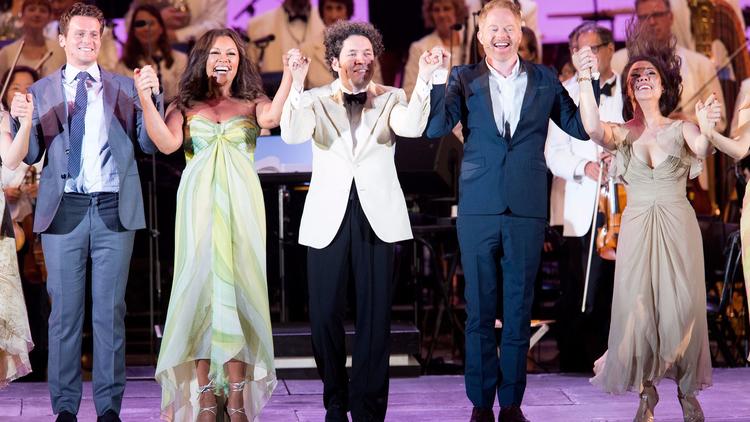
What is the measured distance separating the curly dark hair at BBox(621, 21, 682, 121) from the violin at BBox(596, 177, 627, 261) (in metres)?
0.88

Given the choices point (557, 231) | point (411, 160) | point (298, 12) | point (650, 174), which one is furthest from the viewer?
point (298, 12)

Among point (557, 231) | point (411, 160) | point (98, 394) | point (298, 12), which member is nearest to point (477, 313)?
point (98, 394)

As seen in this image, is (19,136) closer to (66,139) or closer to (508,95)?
(66,139)

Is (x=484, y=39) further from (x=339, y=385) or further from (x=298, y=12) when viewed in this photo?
(x=298, y=12)

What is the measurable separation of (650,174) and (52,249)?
229 centimetres

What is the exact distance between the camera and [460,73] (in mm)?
4309

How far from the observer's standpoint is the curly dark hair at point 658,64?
4.42 meters

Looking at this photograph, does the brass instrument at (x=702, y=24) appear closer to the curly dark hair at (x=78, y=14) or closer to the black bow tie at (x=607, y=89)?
the black bow tie at (x=607, y=89)

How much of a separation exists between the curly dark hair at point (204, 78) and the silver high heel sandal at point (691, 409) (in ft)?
6.53

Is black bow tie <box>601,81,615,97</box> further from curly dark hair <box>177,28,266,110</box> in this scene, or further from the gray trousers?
the gray trousers

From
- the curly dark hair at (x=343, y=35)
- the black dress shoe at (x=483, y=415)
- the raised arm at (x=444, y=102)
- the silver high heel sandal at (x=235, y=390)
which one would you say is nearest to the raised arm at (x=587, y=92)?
the raised arm at (x=444, y=102)

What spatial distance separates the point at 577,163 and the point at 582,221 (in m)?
0.34

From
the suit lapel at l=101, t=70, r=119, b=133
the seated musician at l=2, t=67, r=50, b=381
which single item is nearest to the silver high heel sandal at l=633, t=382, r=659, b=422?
the suit lapel at l=101, t=70, r=119, b=133

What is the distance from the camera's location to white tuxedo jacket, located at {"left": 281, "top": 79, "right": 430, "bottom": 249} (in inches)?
158
